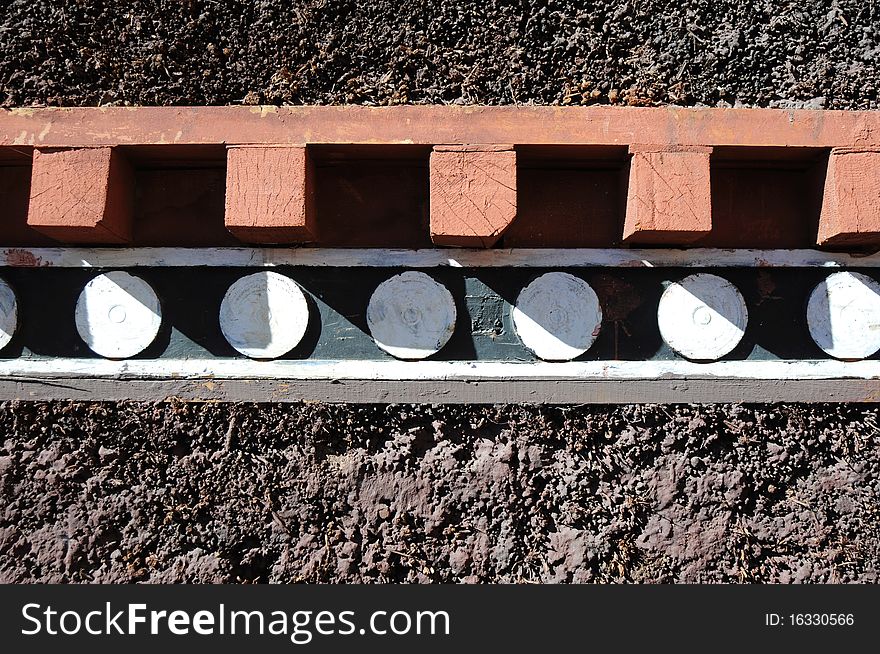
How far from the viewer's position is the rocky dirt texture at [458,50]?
7.34 feet

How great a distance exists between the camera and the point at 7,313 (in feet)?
7.61

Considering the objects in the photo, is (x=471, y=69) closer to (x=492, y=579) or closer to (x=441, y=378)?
(x=441, y=378)

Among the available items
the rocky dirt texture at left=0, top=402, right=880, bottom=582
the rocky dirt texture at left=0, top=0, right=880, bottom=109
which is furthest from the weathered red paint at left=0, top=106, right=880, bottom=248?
the rocky dirt texture at left=0, top=402, right=880, bottom=582

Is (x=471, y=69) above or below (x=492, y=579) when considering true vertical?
above

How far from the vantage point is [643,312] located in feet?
7.64

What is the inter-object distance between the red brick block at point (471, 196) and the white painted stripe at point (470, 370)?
1.73 feet

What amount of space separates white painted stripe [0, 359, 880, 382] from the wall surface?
0.12 m

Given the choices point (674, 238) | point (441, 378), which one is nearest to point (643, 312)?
point (674, 238)

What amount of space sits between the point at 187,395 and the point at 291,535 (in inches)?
25.0

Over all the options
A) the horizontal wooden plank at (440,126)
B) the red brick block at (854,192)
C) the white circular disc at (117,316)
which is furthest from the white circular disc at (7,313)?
the red brick block at (854,192)

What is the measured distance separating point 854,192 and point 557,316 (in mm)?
1050

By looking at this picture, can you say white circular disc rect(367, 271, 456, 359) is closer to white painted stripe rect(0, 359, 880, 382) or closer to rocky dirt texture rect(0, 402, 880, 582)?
white painted stripe rect(0, 359, 880, 382)

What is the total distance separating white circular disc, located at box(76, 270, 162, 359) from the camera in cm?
232

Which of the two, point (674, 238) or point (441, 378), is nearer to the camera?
point (674, 238)
